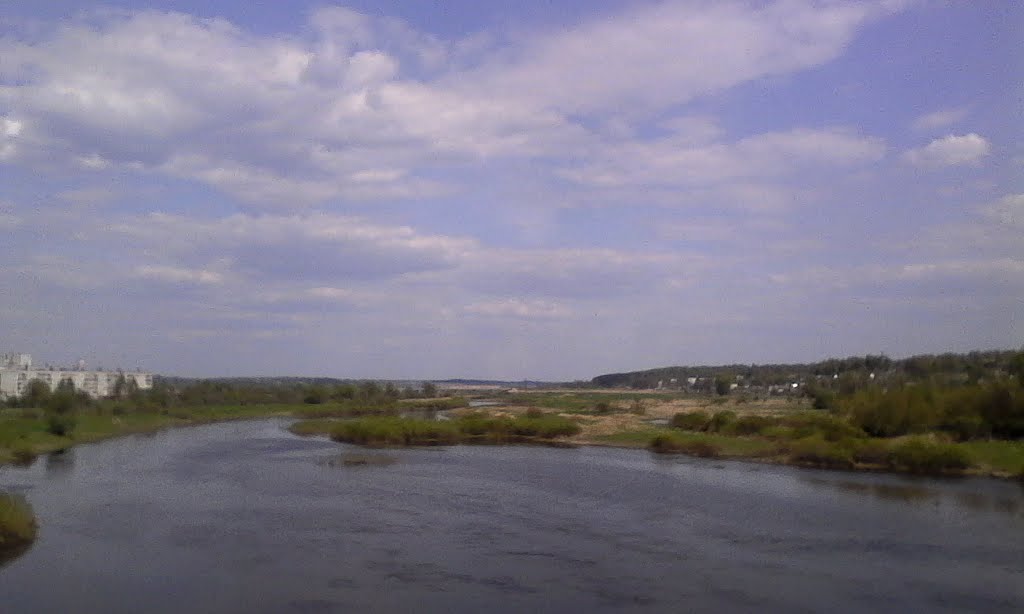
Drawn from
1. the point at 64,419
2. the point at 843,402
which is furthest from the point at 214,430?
the point at 843,402

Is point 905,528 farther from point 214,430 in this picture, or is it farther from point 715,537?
point 214,430

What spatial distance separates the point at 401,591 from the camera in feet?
49.9

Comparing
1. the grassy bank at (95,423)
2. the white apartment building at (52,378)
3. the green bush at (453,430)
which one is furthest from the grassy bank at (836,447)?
the white apartment building at (52,378)

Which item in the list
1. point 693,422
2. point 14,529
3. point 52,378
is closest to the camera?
point 14,529

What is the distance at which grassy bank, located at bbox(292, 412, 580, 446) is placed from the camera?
4366cm

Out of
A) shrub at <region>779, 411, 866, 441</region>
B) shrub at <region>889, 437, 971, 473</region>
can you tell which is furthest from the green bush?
shrub at <region>889, 437, 971, 473</region>

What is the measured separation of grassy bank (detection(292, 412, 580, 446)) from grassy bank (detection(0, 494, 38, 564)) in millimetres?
23886

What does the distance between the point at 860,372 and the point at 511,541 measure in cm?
6921

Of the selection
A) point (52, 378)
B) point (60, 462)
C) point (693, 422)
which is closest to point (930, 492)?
point (693, 422)

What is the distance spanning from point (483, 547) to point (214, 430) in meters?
39.5

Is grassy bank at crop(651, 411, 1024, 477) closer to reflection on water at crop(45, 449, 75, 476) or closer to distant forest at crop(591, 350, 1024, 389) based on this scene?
distant forest at crop(591, 350, 1024, 389)

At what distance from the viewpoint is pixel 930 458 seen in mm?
30906

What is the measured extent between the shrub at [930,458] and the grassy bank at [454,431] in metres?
18.6

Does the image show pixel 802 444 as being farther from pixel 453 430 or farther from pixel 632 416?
pixel 632 416
